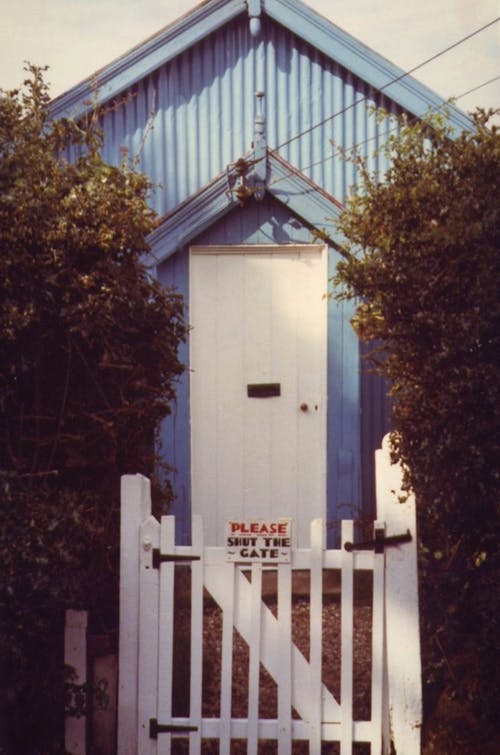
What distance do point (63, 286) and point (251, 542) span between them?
146cm

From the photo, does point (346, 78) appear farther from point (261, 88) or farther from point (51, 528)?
point (51, 528)

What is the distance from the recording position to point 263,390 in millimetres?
7449

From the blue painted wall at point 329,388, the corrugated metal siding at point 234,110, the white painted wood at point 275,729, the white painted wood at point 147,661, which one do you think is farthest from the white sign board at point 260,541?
the corrugated metal siding at point 234,110

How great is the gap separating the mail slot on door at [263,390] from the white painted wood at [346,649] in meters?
3.37

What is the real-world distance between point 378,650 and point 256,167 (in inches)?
171

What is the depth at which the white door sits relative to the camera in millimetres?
7465

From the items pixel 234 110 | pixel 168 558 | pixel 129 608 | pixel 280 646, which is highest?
pixel 234 110

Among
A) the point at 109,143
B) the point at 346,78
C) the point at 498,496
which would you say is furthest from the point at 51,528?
the point at 346,78

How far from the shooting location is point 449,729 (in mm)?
4043

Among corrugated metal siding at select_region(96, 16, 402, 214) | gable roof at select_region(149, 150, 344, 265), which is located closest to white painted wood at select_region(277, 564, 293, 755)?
gable roof at select_region(149, 150, 344, 265)

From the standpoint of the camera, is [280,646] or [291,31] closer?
[280,646]

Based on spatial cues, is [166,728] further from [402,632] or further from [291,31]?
[291,31]

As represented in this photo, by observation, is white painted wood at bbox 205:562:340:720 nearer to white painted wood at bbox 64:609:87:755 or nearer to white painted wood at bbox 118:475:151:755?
white painted wood at bbox 118:475:151:755

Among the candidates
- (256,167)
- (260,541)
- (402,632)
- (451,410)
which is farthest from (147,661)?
(256,167)
